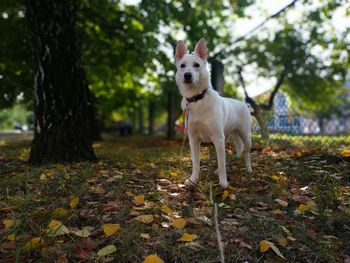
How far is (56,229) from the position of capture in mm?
3453

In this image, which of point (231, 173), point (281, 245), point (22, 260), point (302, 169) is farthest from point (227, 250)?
point (302, 169)

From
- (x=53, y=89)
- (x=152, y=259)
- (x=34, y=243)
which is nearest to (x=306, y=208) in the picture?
(x=152, y=259)

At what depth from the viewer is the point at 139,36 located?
47.0 ft

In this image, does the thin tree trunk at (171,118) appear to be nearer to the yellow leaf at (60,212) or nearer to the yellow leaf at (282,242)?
the yellow leaf at (60,212)

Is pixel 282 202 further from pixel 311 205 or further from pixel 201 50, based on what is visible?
pixel 201 50

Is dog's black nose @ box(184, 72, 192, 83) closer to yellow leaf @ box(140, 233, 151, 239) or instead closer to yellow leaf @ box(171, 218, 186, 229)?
yellow leaf @ box(171, 218, 186, 229)

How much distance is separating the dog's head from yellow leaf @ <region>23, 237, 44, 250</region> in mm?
2411

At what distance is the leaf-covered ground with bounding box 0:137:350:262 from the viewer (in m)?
3.26

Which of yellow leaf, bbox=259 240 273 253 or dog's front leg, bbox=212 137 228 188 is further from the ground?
dog's front leg, bbox=212 137 228 188

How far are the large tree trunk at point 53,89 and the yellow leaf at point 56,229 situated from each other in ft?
10.6

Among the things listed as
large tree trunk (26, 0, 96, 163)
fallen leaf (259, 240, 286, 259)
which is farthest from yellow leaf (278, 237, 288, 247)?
large tree trunk (26, 0, 96, 163)

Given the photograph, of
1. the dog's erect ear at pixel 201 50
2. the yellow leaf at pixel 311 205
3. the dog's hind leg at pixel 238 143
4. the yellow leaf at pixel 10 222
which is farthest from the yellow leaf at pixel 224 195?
the yellow leaf at pixel 10 222

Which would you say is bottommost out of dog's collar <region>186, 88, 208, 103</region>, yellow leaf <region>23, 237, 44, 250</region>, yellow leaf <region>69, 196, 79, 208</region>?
yellow leaf <region>23, 237, 44, 250</region>

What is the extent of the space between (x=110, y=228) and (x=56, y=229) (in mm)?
478
